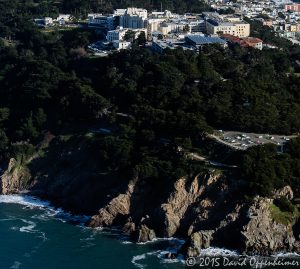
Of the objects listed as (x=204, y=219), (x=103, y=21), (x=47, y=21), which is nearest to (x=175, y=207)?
(x=204, y=219)

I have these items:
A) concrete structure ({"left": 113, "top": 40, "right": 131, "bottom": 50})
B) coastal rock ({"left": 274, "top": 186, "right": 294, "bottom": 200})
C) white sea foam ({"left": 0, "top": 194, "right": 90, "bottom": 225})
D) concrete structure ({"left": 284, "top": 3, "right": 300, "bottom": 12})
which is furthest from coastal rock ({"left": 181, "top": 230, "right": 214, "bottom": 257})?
concrete structure ({"left": 284, "top": 3, "right": 300, "bottom": 12})

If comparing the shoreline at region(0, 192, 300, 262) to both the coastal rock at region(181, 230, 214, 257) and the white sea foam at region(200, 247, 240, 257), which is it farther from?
the coastal rock at region(181, 230, 214, 257)

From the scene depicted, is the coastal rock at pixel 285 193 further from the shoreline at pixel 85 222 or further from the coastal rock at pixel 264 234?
the shoreline at pixel 85 222

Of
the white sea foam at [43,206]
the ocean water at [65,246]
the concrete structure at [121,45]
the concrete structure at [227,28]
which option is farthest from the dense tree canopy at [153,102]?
the concrete structure at [227,28]

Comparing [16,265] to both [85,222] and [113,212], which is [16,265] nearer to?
[85,222]

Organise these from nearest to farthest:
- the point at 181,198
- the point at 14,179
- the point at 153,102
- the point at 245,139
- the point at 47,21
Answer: the point at 181,198 < the point at 245,139 < the point at 14,179 < the point at 153,102 < the point at 47,21
